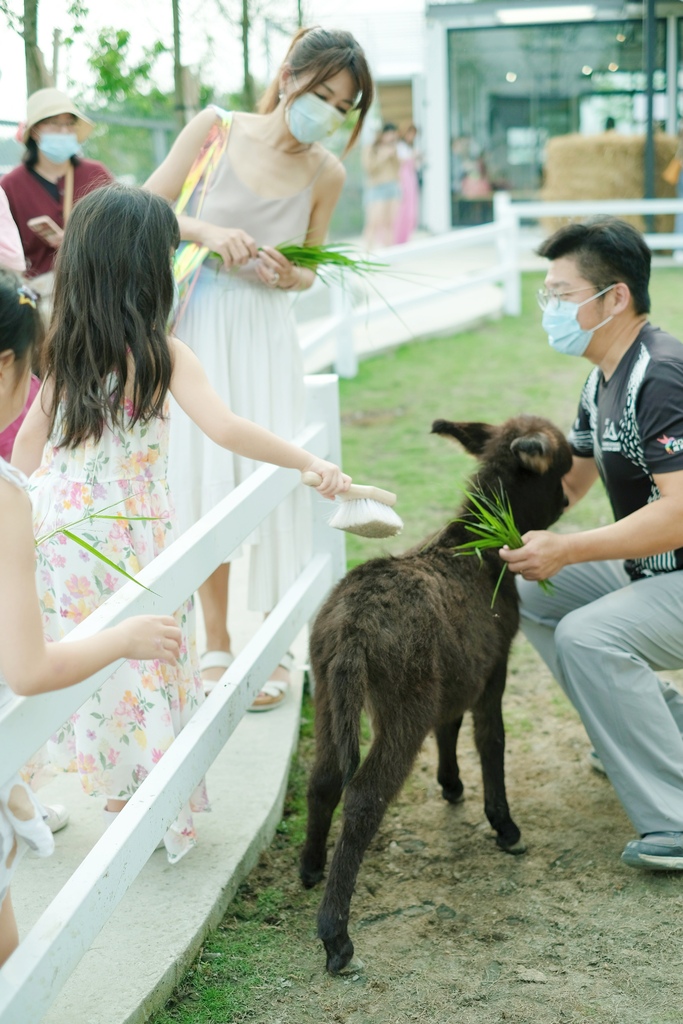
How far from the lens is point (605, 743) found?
332 cm

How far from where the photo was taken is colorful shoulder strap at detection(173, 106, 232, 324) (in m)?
3.82

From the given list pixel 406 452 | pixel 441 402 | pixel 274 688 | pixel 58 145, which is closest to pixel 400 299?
pixel 441 402

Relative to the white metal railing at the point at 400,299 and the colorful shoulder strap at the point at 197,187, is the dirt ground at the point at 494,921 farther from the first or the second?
the white metal railing at the point at 400,299

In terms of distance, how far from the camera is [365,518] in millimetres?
2920

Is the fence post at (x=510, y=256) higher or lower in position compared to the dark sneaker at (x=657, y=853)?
higher

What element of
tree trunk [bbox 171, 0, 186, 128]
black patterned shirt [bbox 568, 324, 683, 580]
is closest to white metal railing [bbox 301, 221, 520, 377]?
tree trunk [bbox 171, 0, 186, 128]

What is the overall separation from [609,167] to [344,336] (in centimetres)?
1161

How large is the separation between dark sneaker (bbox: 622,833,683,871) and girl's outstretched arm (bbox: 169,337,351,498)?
145 cm

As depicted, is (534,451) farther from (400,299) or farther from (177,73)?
(400,299)

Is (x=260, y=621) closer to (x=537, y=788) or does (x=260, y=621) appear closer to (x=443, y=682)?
(x=537, y=788)

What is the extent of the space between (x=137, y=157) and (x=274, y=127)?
211 inches

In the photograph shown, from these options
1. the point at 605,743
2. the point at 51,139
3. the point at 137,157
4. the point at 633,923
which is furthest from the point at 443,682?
the point at 137,157

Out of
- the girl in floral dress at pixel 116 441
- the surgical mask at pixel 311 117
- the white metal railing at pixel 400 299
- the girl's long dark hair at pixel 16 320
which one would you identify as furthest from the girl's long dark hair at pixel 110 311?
the white metal railing at pixel 400 299

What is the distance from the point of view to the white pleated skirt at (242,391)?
3.90m
